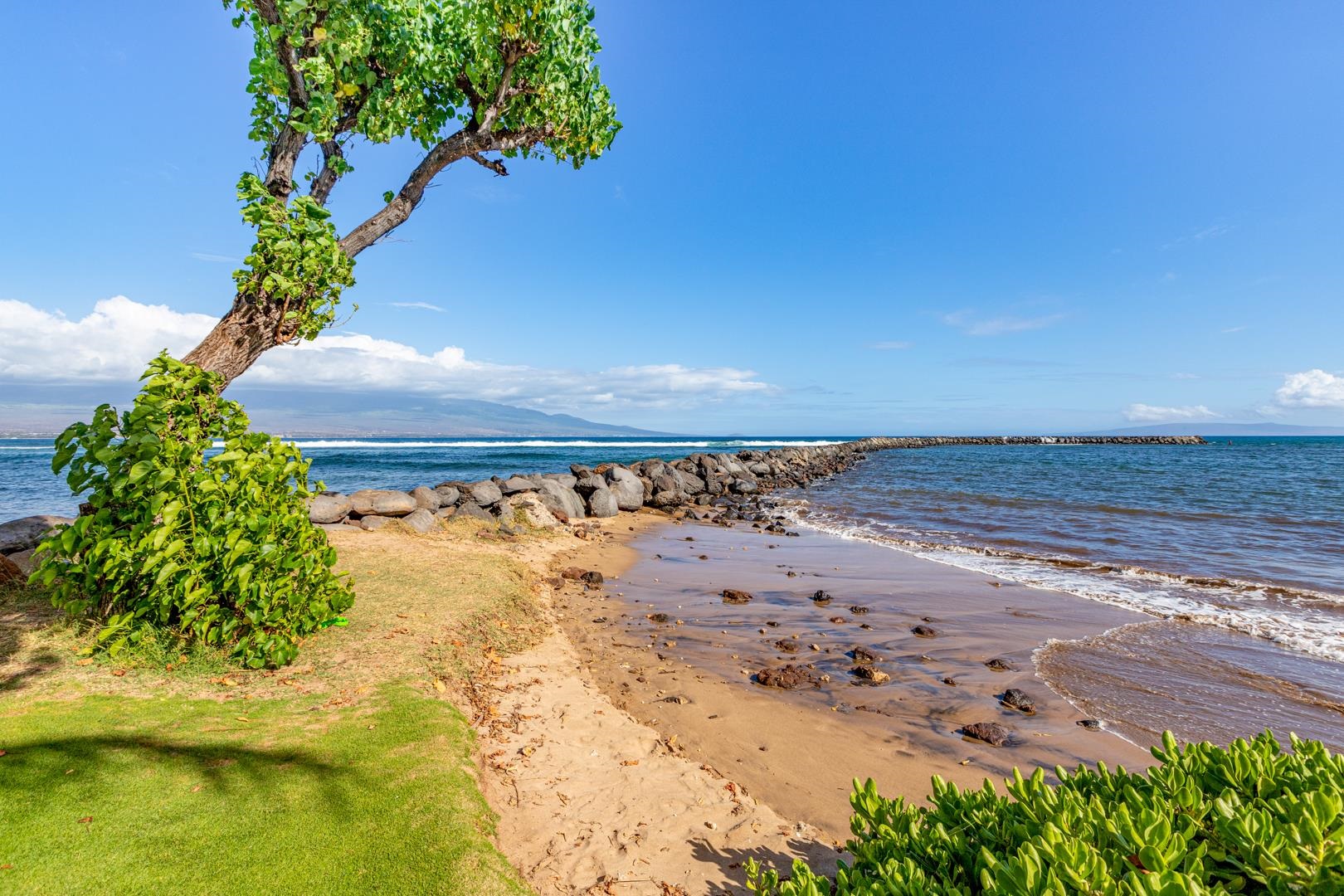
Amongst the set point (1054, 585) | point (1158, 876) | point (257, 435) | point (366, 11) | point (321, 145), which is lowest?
point (1054, 585)

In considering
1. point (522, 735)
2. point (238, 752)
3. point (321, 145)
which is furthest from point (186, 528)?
point (321, 145)

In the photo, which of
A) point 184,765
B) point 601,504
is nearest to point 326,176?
point 184,765

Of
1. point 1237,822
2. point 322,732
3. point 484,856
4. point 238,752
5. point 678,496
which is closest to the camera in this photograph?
point 1237,822

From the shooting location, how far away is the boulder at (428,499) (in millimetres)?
16453

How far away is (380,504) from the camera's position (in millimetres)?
15117

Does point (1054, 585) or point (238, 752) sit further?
point (1054, 585)

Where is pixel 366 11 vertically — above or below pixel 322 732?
above

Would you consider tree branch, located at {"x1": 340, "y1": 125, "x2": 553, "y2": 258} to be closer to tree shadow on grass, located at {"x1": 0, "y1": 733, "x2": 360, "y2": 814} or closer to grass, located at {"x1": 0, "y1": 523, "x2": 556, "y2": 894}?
grass, located at {"x1": 0, "y1": 523, "x2": 556, "y2": 894}

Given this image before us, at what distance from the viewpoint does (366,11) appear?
679 cm

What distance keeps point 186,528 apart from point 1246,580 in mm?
17593

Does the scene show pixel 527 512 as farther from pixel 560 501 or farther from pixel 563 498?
pixel 563 498

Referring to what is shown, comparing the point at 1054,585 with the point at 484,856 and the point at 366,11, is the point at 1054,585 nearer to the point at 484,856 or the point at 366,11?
the point at 484,856

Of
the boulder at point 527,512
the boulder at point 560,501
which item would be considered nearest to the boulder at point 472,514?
the boulder at point 527,512

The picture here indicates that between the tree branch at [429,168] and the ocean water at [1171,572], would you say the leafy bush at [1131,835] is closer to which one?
the ocean water at [1171,572]
